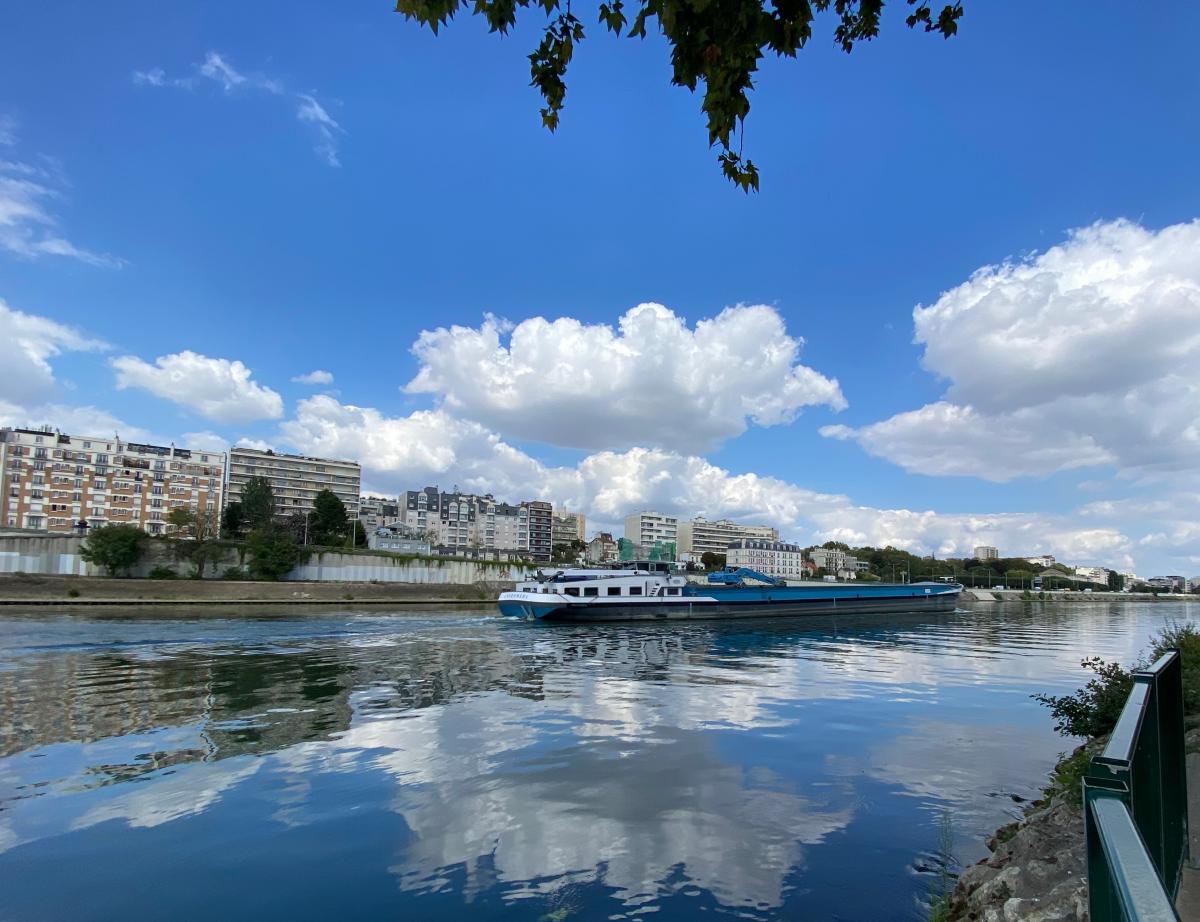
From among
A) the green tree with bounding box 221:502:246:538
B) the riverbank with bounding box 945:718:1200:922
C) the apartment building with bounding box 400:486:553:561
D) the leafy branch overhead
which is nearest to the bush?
the riverbank with bounding box 945:718:1200:922

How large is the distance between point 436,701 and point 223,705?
4.51 metres

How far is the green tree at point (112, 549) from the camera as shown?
205 ft

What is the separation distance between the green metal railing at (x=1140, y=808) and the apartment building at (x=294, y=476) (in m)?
141

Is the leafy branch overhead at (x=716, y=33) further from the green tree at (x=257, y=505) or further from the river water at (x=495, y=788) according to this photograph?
the green tree at (x=257, y=505)

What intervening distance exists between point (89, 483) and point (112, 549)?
153ft

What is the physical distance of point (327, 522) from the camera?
9962 cm

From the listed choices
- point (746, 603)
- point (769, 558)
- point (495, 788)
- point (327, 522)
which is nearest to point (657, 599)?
point (746, 603)

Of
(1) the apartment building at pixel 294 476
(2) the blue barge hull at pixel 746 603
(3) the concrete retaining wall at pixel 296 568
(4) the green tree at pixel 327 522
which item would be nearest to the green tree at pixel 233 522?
(4) the green tree at pixel 327 522

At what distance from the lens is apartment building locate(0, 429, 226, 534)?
314 feet

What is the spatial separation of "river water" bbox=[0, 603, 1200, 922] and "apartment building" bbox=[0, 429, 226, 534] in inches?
3397

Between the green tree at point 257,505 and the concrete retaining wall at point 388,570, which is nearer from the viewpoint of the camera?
the concrete retaining wall at point 388,570

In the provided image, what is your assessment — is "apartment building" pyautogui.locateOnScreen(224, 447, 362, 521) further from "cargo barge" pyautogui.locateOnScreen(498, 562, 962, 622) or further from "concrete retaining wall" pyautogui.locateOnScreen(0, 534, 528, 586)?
"cargo barge" pyautogui.locateOnScreen(498, 562, 962, 622)

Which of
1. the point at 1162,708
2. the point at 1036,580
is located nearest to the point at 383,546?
the point at 1162,708

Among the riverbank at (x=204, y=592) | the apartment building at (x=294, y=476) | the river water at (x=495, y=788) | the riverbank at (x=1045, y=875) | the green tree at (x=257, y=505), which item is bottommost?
the riverbank at (x=204, y=592)
